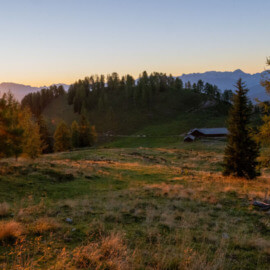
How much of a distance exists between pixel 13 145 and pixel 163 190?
73.1 feet

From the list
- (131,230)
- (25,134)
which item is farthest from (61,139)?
(131,230)

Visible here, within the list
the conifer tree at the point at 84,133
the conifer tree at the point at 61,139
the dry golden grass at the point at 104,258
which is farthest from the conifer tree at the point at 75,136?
the dry golden grass at the point at 104,258

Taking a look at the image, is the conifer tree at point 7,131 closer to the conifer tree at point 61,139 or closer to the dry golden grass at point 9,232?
the dry golden grass at point 9,232

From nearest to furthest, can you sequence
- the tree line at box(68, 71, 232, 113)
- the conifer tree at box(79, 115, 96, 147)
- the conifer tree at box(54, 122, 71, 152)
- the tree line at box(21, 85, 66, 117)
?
the conifer tree at box(54, 122, 71, 152) < the conifer tree at box(79, 115, 96, 147) < the tree line at box(68, 71, 232, 113) < the tree line at box(21, 85, 66, 117)

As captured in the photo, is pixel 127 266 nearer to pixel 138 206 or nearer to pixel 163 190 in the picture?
pixel 138 206

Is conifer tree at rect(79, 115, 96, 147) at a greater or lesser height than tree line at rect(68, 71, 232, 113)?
lesser

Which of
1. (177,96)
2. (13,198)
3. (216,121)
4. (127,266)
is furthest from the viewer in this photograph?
(177,96)

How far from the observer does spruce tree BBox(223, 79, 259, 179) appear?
2308 cm

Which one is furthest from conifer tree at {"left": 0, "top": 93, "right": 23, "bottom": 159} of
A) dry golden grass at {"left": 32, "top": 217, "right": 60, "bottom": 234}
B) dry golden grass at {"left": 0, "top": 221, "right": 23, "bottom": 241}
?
dry golden grass at {"left": 0, "top": 221, "right": 23, "bottom": 241}

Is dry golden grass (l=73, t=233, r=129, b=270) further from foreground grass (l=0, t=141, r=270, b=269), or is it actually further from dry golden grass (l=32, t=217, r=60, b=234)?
dry golden grass (l=32, t=217, r=60, b=234)

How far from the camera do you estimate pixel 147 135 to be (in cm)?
11200

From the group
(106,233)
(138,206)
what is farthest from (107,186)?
A: (106,233)

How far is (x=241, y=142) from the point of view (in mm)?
23156

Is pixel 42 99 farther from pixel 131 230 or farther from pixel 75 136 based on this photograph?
pixel 131 230
